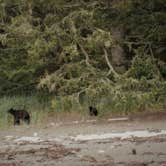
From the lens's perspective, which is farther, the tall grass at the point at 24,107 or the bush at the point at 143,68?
the bush at the point at 143,68

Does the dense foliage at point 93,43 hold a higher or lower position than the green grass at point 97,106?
higher

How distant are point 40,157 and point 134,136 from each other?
2893 mm

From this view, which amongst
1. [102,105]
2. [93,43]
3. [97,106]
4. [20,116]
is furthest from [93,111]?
[20,116]

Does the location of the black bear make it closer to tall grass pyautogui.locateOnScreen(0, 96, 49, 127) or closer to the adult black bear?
tall grass pyautogui.locateOnScreen(0, 96, 49, 127)

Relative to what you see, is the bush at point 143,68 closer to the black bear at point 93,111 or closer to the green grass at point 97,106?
the green grass at point 97,106

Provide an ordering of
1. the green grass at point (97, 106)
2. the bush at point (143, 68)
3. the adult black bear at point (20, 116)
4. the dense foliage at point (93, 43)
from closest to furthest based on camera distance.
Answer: the adult black bear at point (20, 116) < the green grass at point (97, 106) < the dense foliage at point (93, 43) < the bush at point (143, 68)

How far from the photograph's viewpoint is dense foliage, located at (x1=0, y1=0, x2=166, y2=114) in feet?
60.7

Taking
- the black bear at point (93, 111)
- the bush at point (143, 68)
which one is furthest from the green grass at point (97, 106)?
the bush at point (143, 68)

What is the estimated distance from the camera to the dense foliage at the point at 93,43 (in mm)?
18516

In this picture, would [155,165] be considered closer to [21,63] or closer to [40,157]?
[40,157]

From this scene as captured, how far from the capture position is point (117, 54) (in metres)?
20.9

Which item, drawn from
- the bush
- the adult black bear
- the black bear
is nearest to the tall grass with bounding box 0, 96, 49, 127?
the adult black bear

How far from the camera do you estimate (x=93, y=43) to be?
1869 centimetres

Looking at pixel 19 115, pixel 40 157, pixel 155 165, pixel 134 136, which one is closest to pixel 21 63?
pixel 19 115
